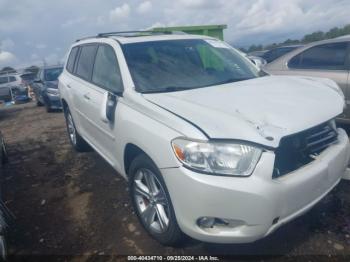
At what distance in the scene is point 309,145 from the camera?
2.44 m

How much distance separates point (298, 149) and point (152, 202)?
4.34 ft

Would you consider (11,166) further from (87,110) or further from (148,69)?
(148,69)

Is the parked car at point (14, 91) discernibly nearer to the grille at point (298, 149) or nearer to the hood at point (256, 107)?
the hood at point (256, 107)

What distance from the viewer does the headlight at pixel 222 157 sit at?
2.21m

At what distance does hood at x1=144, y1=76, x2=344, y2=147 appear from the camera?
2.26 metres

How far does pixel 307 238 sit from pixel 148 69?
2.20 meters

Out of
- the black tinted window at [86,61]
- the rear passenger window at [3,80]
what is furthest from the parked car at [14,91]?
the black tinted window at [86,61]

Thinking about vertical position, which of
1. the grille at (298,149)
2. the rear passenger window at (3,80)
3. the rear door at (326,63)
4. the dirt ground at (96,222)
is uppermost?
the rear door at (326,63)

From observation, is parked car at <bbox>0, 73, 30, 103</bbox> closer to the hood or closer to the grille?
the hood

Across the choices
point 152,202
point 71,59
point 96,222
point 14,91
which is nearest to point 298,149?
point 152,202

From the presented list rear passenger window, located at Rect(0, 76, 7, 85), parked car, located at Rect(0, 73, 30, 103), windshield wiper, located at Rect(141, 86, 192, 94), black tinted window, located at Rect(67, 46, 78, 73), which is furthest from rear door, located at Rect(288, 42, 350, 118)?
rear passenger window, located at Rect(0, 76, 7, 85)

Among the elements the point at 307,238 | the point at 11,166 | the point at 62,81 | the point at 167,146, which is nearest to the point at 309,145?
the point at 307,238

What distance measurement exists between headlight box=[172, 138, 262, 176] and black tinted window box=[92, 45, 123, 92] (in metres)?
1.31

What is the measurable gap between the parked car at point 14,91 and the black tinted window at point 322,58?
15135 mm
